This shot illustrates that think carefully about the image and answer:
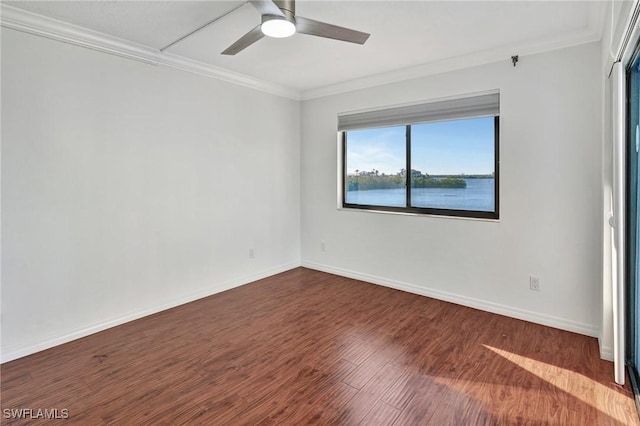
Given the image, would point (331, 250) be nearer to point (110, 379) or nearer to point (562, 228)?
point (562, 228)

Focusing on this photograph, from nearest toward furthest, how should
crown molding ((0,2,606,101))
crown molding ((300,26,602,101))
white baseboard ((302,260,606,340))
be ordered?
crown molding ((0,2,606,101))
crown molding ((300,26,602,101))
white baseboard ((302,260,606,340))

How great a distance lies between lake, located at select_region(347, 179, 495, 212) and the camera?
3348 mm

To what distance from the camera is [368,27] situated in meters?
2.60

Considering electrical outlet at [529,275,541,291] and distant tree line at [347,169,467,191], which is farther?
distant tree line at [347,169,467,191]

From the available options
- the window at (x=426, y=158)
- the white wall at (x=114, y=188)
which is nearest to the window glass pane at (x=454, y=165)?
the window at (x=426, y=158)

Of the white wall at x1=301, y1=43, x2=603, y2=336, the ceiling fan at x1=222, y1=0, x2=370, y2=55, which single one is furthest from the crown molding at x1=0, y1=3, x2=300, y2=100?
the white wall at x1=301, y1=43, x2=603, y2=336

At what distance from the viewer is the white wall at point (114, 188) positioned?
245 cm

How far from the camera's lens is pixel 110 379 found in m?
2.18

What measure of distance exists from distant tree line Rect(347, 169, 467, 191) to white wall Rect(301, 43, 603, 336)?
0.41 metres

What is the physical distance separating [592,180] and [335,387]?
253 centimetres

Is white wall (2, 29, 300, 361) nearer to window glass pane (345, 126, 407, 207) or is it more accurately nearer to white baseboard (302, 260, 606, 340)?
window glass pane (345, 126, 407, 207)

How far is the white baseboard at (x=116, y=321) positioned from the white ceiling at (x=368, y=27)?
2408 millimetres

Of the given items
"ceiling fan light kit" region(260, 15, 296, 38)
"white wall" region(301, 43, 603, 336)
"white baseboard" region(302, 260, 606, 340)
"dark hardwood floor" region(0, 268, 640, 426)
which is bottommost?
"dark hardwood floor" region(0, 268, 640, 426)

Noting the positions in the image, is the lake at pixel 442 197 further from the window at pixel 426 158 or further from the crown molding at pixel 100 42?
the crown molding at pixel 100 42
